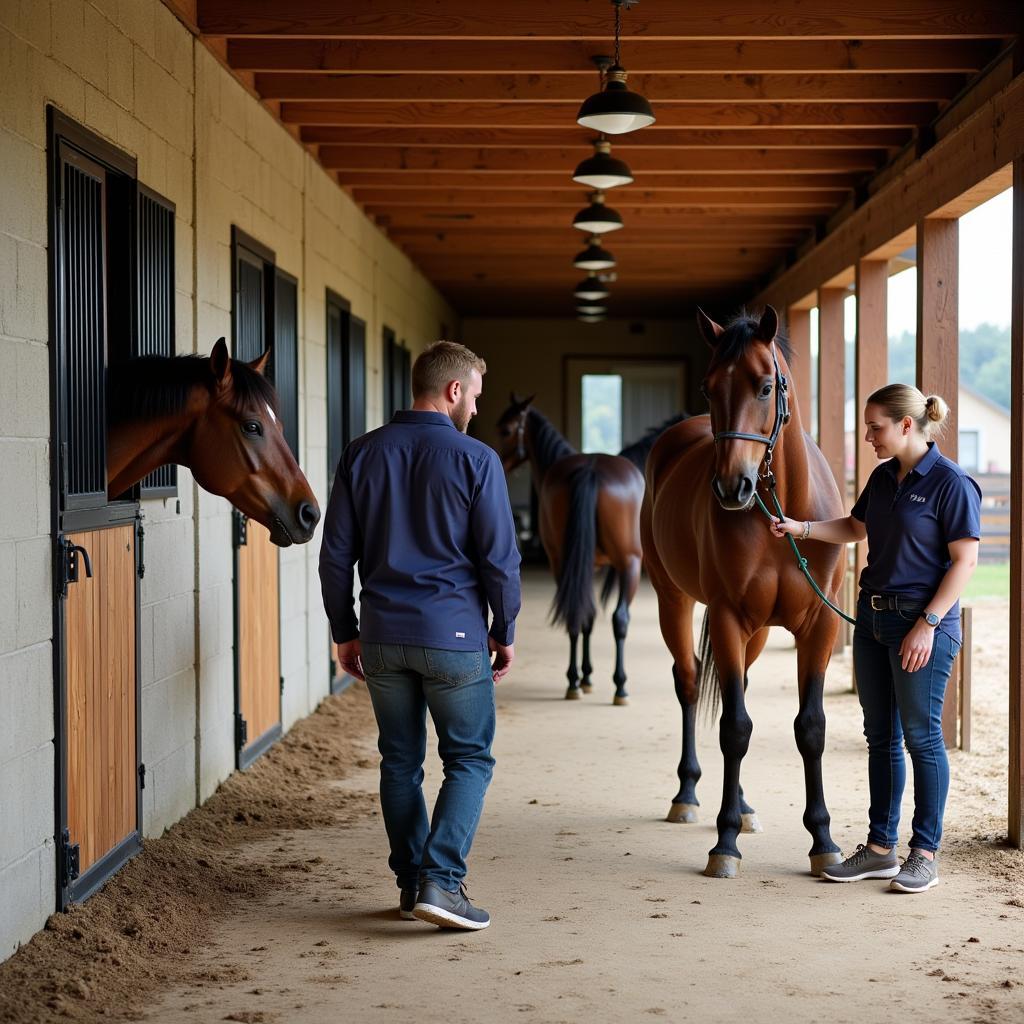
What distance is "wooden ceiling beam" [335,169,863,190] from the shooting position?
8.11m

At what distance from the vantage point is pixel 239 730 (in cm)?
535

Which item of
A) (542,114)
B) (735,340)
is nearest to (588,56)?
(542,114)

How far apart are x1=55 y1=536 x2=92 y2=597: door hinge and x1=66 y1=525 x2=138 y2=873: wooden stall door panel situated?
5 centimetres

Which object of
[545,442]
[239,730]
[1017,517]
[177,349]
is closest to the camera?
[1017,517]

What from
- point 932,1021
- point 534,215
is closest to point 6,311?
point 932,1021

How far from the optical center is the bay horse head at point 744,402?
12.6ft

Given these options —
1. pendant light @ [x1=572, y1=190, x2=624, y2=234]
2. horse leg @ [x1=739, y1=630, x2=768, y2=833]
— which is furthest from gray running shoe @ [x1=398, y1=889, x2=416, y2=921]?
pendant light @ [x1=572, y1=190, x2=624, y2=234]

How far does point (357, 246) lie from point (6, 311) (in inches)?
239

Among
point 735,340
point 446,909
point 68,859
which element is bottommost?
point 446,909

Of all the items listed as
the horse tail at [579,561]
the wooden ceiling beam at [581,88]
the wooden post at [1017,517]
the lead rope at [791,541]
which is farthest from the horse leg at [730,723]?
the horse tail at [579,561]

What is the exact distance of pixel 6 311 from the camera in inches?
120

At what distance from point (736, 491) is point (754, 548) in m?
0.37

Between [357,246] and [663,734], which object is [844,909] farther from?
[357,246]

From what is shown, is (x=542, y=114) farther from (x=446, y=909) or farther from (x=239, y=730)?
(x=446, y=909)
